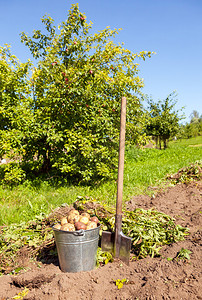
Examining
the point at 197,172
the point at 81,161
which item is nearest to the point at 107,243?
the point at 81,161

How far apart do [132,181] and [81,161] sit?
1.44 metres

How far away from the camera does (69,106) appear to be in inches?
198

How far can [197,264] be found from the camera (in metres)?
2.26

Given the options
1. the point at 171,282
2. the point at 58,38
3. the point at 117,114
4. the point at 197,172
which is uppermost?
the point at 58,38

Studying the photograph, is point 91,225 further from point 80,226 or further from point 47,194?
point 47,194

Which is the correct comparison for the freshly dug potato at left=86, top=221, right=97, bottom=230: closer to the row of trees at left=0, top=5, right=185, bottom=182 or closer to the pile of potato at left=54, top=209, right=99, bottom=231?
the pile of potato at left=54, top=209, right=99, bottom=231

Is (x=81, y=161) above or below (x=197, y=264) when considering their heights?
above

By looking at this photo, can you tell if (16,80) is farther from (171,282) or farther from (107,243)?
(171,282)

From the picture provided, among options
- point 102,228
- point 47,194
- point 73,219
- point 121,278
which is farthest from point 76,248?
point 47,194

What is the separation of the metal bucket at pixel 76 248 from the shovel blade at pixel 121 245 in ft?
1.00

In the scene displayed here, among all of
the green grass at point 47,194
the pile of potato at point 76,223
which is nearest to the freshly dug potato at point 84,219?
the pile of potato at point 76,223

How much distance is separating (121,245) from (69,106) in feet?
10.7

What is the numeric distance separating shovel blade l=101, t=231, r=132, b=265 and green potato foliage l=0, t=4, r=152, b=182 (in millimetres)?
2325

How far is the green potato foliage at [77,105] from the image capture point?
4.95 metres
